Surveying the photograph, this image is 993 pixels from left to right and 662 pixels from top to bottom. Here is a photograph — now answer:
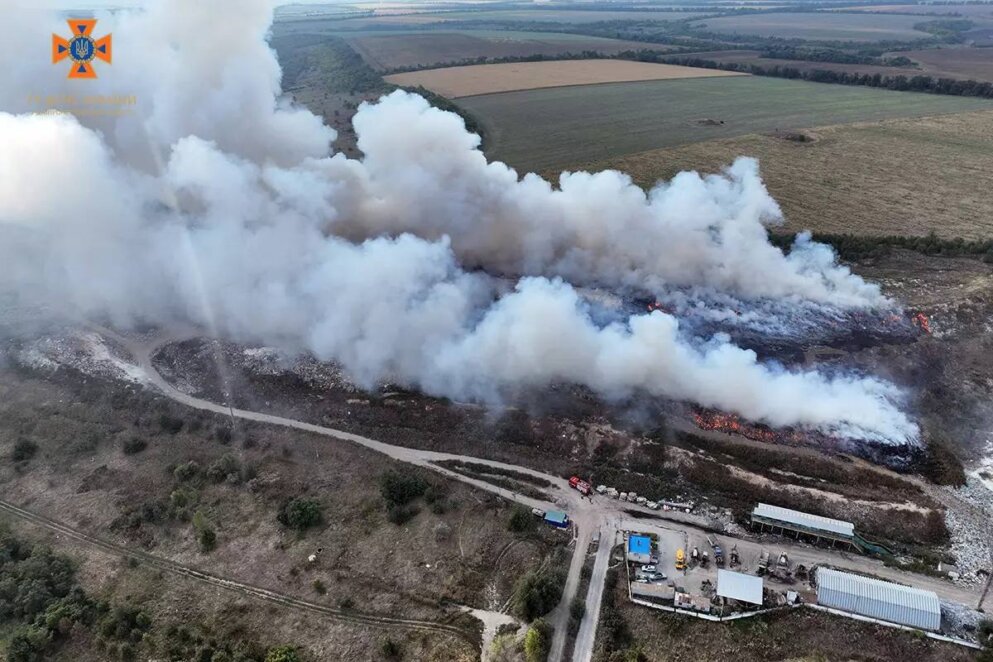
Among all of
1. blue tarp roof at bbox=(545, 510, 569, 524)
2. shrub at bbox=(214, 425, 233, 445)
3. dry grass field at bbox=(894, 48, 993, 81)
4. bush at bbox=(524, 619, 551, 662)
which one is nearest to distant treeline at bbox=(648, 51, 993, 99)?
dry grass field at bbox=(894, 48, 993, 81)

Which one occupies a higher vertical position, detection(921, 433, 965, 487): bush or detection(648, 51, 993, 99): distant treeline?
detection(648, 51, 993, 99): distant treeline

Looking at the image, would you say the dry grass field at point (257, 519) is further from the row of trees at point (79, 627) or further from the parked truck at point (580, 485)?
the parked truck at point (580, 485)

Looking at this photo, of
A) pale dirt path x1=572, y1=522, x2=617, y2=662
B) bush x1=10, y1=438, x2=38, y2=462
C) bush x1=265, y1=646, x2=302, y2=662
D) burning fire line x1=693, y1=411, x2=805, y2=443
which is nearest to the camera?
bush x1=265, y1=646, x2=302, y2=662

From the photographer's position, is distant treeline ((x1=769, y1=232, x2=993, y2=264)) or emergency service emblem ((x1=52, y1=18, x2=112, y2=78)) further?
distant treeline ((x1=769, y1=232, x2=993, y2=264))

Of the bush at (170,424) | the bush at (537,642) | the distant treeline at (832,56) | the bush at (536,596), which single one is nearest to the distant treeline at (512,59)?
the distant treeline at (832,56)

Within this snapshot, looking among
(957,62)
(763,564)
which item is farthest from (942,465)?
(957,62)

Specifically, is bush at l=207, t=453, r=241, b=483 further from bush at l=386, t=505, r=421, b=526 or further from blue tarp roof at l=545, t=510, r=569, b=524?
blue tarp roof at l=545, t=510, r=569, b=524

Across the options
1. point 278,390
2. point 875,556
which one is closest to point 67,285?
point 278,390

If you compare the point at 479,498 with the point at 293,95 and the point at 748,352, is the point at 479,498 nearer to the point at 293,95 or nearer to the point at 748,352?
the point at 748,352
